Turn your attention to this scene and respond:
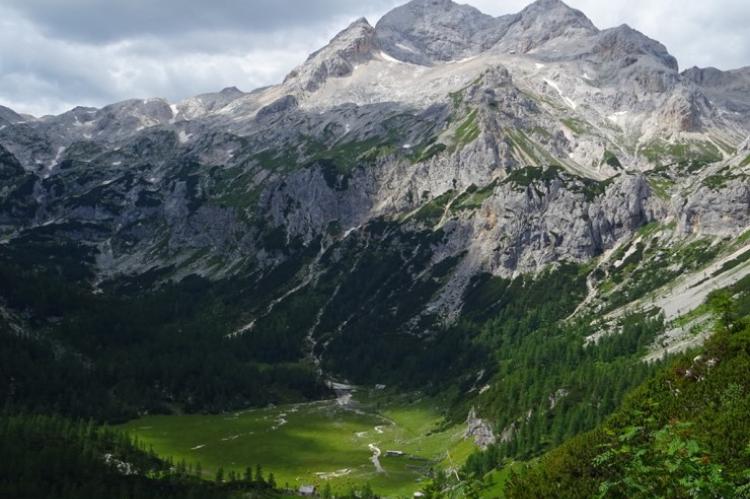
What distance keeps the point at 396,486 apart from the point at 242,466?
4858 cm

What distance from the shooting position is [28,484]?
500 ft

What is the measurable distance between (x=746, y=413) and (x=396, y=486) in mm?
115085

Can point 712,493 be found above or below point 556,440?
above

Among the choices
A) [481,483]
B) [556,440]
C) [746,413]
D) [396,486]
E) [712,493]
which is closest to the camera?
[712,493]

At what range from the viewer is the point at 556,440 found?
152 meters

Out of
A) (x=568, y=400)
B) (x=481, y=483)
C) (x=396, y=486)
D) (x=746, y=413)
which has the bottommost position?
(x=396, y=486)

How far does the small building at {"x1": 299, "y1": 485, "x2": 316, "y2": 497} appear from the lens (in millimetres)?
164738

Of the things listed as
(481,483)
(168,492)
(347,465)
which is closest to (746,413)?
(481,483)

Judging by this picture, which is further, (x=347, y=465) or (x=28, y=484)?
(x=347, y=465)

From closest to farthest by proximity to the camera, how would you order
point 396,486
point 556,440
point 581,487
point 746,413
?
point 746,413, point 581,487, point 556,440, point 396,486

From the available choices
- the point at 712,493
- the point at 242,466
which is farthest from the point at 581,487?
the point at 242,466

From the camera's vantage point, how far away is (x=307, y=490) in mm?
167500

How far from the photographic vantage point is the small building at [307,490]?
6486 inches

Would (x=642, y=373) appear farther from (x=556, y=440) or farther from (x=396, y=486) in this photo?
(x=396, y=486)
